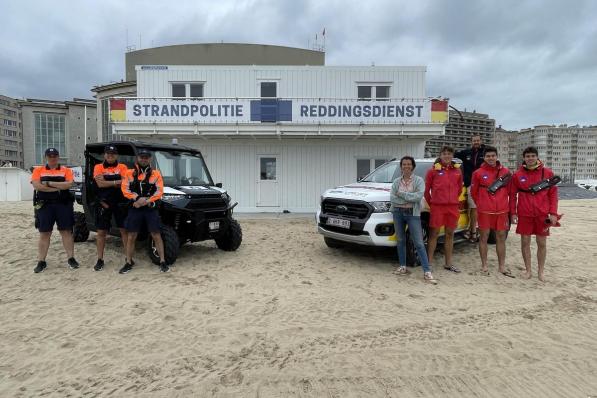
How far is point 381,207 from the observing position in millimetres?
5879

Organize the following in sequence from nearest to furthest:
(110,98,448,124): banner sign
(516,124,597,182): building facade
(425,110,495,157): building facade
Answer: (110,98,448,124): banner sign → (425,110,495,157): building facade → (516,124,597,182): building facade

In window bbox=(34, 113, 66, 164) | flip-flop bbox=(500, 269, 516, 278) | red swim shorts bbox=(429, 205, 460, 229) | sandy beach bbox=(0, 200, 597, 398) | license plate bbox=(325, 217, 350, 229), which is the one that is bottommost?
sandy beach bbox=(0, 200, 597, 398)

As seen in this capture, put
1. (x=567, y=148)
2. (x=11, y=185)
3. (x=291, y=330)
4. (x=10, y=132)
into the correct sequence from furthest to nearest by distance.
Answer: (x=567, y=148)
(x=10, y=132)
(x=11, y=185)
(x=291, y=330)

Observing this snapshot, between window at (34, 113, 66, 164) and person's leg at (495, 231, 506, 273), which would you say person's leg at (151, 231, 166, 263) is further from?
window at (34, 113, 66, 164)

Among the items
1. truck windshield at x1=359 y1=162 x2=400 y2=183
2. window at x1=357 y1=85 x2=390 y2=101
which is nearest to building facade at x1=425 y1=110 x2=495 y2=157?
window at x1=357 y1=85 x2=390 y2=101

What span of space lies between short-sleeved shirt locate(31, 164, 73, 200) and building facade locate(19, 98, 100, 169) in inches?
2004

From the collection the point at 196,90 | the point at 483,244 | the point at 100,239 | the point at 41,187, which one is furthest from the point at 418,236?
the point at 196,90

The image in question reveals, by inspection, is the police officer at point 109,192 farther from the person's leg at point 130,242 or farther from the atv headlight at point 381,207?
the atv headlight at point 381,207

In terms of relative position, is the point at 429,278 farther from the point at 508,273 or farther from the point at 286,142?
the point at 286,142

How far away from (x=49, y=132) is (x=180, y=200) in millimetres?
55588

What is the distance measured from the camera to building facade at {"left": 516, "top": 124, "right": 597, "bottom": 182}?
11894 centimetres

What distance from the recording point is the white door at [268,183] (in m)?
13.8

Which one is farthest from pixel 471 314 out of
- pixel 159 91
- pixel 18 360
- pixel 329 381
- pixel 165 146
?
pixel 159 91

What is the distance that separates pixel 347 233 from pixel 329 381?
339 centimetres
